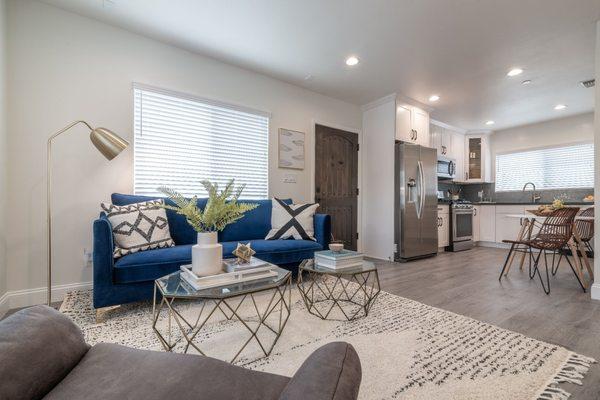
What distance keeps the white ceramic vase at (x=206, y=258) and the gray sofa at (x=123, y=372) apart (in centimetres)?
69

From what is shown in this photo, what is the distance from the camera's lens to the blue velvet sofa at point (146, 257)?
1.90m

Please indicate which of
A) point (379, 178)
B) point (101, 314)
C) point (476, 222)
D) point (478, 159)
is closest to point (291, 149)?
point (379, 178)

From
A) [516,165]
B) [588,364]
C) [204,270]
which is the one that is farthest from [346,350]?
[516,165]

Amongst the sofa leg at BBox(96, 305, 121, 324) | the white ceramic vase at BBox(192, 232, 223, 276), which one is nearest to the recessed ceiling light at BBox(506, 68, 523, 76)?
the white ceramic vase at BBox(192, 232, 223, 276)

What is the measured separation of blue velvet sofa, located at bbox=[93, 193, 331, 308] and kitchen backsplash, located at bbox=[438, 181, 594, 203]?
4.69m

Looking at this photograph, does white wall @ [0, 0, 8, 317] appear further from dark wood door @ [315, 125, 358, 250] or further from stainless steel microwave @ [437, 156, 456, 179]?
stainless steel microwave @ [437, 156, 456, 179]

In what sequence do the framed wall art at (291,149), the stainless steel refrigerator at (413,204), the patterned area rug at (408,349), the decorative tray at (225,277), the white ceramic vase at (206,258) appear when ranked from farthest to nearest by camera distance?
the stainless steel refrigerator at (413,204) → the framed wall art at (291,149) → the white ceramic vase at (206,258) → the decorative tray at (225,277) → the patterned area rug at (408,349)

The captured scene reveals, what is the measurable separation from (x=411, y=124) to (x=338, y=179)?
1481 mm

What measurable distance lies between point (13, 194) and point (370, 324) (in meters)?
3.05

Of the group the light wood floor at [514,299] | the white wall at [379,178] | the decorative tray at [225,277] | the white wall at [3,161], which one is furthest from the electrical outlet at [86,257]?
the white wall at [379,178]

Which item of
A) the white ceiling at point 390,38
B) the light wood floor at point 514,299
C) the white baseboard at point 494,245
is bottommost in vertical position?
the white baseboard at point 494,245

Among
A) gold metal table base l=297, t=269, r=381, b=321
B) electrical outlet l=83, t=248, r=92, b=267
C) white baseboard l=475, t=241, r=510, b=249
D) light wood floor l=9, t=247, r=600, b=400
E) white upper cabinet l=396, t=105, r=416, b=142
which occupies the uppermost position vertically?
white upper cabinet l=396, t=105, r=416, b=142

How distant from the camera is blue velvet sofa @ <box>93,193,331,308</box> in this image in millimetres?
1897

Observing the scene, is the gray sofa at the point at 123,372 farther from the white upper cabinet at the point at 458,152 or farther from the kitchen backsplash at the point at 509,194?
the kitchen backsplash at the point at 509,194
